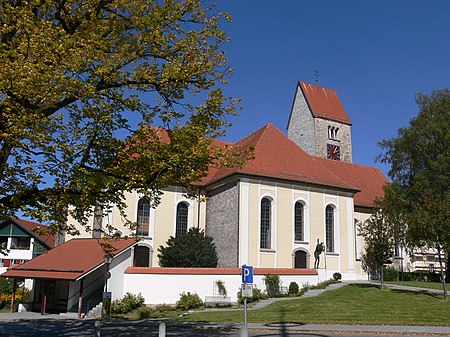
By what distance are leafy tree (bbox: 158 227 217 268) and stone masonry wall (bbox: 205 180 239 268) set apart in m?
0.89

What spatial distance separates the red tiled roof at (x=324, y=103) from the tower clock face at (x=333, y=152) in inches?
124

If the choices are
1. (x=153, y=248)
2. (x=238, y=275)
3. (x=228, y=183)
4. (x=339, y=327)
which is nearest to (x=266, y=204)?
(x=228, y=183)

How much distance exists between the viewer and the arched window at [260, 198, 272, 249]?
29.5m

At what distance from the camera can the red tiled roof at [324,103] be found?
161ft

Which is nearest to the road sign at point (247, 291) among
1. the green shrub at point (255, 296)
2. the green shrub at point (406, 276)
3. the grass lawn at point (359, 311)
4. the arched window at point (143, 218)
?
the grass lawn at point (359, 311)

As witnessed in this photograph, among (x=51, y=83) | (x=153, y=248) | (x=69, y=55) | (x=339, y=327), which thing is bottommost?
(x=339, y=327)

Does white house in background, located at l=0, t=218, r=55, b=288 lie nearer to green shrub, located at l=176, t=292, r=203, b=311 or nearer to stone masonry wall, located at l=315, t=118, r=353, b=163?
green shrub, located at l=176, t=292, r=203, b=311

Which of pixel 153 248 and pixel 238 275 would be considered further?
pixel 153 248

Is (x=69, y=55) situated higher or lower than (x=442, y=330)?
higher

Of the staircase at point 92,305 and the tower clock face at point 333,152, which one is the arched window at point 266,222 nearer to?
the staircase at point 92,305

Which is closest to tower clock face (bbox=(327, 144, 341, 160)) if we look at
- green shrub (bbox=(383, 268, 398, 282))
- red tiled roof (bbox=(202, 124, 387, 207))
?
red tiled roof (bbox=(202, 124, 387, 207))

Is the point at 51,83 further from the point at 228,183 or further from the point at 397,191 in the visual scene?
the point at 397,191

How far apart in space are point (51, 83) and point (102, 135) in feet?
5.77

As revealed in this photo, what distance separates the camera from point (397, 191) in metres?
32.7
